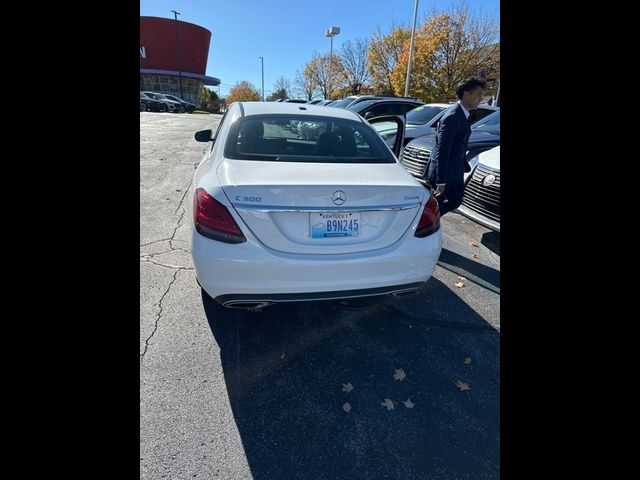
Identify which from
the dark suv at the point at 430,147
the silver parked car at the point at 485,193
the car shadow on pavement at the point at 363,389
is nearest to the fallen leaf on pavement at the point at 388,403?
the car shadow on pavement at the point at 363,389

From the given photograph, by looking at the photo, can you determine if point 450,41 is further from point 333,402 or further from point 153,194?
point 333,402

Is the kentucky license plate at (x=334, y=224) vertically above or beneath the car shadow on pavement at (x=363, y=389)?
above

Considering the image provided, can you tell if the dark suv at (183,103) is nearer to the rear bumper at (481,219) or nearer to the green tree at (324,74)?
the green tree at (324,74)

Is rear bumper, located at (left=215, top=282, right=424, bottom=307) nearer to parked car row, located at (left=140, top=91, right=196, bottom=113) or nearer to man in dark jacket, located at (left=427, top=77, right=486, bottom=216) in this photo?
man in dark jacket, located at (left=427, top=77, right=486, bottom=216)

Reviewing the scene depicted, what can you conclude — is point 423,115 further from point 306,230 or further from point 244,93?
point 244,93

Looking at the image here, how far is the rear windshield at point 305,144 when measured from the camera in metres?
2.48

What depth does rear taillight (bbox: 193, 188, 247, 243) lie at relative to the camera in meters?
1.88

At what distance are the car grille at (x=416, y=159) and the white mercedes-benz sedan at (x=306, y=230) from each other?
382 cm

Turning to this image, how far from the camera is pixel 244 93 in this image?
230 feet

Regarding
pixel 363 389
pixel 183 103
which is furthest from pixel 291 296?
pixel 183 103
